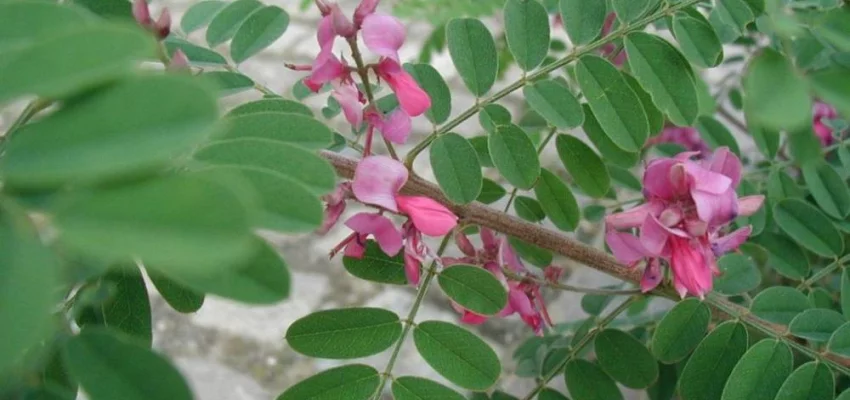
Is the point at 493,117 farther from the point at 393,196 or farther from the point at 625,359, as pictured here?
the point at 625,359

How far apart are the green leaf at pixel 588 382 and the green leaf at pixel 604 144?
16cm

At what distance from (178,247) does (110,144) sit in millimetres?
48

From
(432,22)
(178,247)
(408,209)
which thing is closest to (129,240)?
(178,247)

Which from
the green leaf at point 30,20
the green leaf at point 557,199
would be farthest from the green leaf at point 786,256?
the green leaf at point 30,20

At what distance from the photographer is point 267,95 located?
0.56 meters

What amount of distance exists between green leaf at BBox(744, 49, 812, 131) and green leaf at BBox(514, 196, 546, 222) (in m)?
0.37

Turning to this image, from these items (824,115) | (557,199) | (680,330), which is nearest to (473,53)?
(557,199)

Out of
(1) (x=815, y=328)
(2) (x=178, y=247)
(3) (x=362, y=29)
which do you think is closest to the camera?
(2) (x=178, y=247)

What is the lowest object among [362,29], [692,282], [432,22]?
[432,22]

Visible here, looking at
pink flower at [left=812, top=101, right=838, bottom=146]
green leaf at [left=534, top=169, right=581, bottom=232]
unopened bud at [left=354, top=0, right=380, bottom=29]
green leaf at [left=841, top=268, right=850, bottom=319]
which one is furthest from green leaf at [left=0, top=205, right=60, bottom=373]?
pink flower at [left=812, top=101, right=838, bottom=146]

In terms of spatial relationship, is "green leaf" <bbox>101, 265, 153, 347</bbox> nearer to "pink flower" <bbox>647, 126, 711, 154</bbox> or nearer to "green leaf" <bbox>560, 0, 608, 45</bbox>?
"green leaf" <bbox>560, 0, 608, 45</bbox>

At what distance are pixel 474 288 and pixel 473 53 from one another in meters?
0.16

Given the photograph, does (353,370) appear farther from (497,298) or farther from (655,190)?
(655,190)

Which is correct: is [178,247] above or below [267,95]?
above
